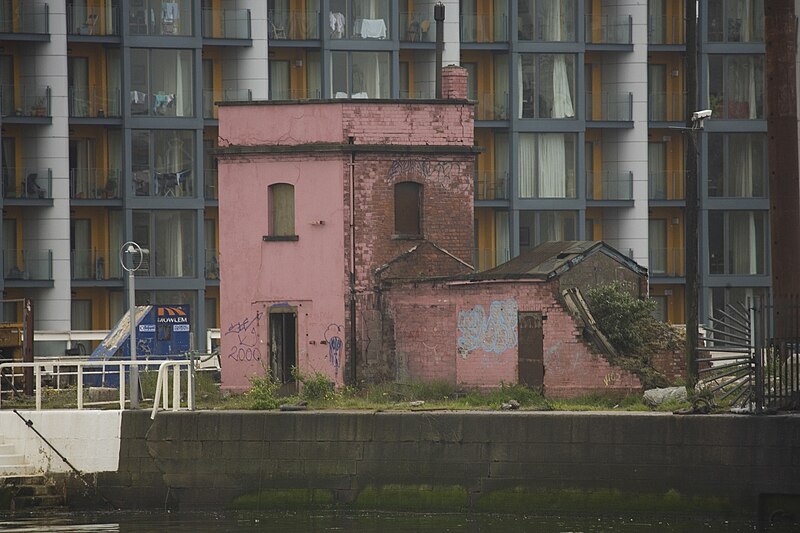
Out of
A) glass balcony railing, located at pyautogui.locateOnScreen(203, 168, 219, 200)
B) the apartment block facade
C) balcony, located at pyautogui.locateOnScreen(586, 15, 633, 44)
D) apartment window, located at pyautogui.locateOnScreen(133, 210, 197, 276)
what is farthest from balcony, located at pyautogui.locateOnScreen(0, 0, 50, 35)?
balcony, located at pyautogui.locateOnScreen(586, 15, 633, 44)

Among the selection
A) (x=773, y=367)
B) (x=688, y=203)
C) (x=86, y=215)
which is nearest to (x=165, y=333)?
(x=86, y=215)

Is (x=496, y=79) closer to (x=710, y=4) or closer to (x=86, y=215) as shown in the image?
(x=710, y=4)

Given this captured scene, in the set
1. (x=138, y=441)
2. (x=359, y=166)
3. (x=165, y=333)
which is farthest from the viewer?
(x=165, y=333)

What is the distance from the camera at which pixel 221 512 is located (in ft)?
95.0

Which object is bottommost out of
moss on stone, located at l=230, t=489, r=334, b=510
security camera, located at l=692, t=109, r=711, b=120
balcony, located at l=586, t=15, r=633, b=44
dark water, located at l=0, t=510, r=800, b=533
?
dark water, located at l=0, t=510, r=800, b=533

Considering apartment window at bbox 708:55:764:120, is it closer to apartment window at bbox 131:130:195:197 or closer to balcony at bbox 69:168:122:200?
apartment window at bbox 131:130:195:197

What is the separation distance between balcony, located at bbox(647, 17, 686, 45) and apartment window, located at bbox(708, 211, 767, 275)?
22.1 ft

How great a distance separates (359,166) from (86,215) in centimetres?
2502

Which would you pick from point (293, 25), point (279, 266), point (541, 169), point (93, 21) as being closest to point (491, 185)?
point (541, 169)

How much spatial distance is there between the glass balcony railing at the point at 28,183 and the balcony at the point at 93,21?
5132 mm

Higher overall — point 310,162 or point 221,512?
point 310,162

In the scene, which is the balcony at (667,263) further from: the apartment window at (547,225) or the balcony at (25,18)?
the balcony at (25,18)

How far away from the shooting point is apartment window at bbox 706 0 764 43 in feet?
201

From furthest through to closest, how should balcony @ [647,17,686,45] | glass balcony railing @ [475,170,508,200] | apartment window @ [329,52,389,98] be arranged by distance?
balcony @ [647,17,686,45], glass balcony railing @ [475,170,508,200], apartment window @ [329,52,389,98]
